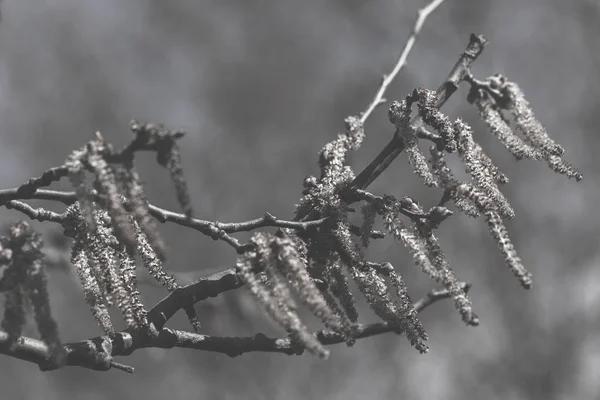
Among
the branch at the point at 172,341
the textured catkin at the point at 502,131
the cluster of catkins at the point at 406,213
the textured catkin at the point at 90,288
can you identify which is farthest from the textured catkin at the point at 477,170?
the textured catkin at the point at 90,288

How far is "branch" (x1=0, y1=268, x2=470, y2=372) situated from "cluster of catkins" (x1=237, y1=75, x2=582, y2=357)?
21cm

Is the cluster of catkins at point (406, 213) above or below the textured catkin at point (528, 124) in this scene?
below

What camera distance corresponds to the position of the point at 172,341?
9.23ft

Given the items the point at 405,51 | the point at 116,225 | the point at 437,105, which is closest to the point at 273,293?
the point at 116,225

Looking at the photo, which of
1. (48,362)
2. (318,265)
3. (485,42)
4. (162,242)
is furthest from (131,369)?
(485,42)

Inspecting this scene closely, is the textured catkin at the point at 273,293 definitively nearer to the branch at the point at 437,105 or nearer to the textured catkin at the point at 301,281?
the textured catkin at the point at 301,281

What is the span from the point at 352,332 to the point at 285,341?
380 millimetres

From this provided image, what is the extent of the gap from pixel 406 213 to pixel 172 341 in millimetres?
884

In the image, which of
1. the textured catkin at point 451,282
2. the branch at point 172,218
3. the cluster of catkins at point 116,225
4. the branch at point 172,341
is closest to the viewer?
the cluster of catkins at point 116,225

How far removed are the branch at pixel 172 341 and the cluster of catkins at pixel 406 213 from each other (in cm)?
21

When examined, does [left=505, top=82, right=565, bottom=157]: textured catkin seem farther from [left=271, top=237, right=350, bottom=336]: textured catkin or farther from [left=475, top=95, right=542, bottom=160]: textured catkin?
[left=271, top=237, right=350, bottom=336]: textured catkin

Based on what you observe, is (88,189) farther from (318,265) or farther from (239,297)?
(239,297)

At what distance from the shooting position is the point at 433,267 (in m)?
2.37

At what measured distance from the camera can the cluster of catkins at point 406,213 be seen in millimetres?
2340
